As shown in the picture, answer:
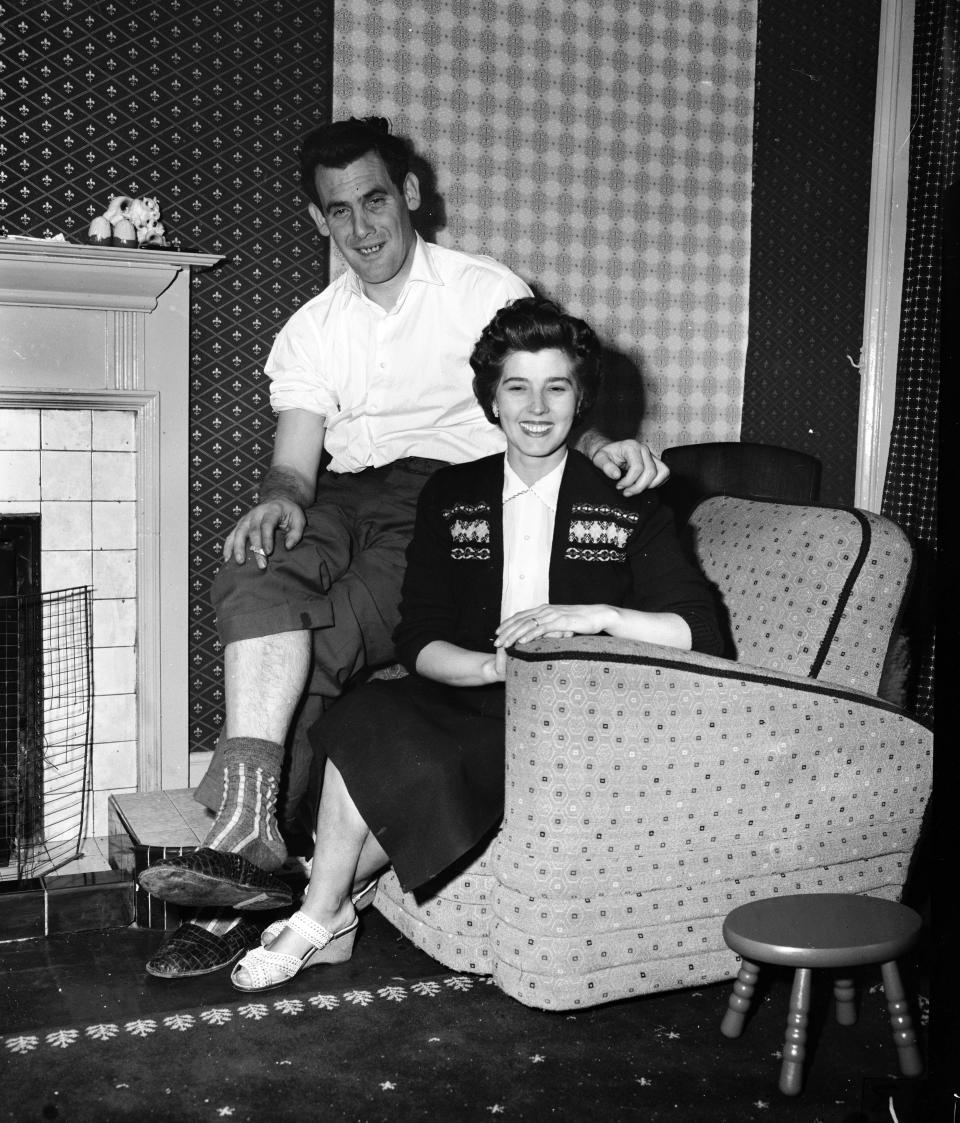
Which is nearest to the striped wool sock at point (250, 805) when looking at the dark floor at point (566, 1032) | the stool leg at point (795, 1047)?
the dark floor at point (566, 1032)

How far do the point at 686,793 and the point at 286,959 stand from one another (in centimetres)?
74

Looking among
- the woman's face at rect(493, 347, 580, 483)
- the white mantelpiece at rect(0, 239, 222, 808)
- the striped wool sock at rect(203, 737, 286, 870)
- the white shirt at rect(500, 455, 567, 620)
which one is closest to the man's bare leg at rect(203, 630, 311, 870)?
the striped wool sock at rect(203, 737, 286, 870)

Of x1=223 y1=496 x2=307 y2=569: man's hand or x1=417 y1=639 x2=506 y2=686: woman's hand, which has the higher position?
x1=223 y1=496 x2=307 y2=569: man's hand

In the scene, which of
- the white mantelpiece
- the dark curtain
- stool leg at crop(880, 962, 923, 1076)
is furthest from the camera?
the dark curtain

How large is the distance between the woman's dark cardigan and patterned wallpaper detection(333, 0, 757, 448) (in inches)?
56.8

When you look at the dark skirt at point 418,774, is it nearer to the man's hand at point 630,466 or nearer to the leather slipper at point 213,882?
the leather slipper at point 213,882

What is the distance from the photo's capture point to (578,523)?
6.82 ft

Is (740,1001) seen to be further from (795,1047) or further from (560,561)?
(560,561)

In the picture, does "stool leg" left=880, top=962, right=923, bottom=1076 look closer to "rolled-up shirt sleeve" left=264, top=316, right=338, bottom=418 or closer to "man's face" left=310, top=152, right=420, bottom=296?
"rolled-up shirt sleeve" left=264, top=316, right=338, bottom=418

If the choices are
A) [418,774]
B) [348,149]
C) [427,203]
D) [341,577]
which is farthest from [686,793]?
[427,203]

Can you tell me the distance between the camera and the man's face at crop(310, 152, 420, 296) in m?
2.56

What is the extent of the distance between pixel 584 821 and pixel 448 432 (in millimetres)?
1126

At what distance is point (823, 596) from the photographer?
Result: 6.50 ft

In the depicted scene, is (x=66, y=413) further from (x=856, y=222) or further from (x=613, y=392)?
(x=856, y=222)
